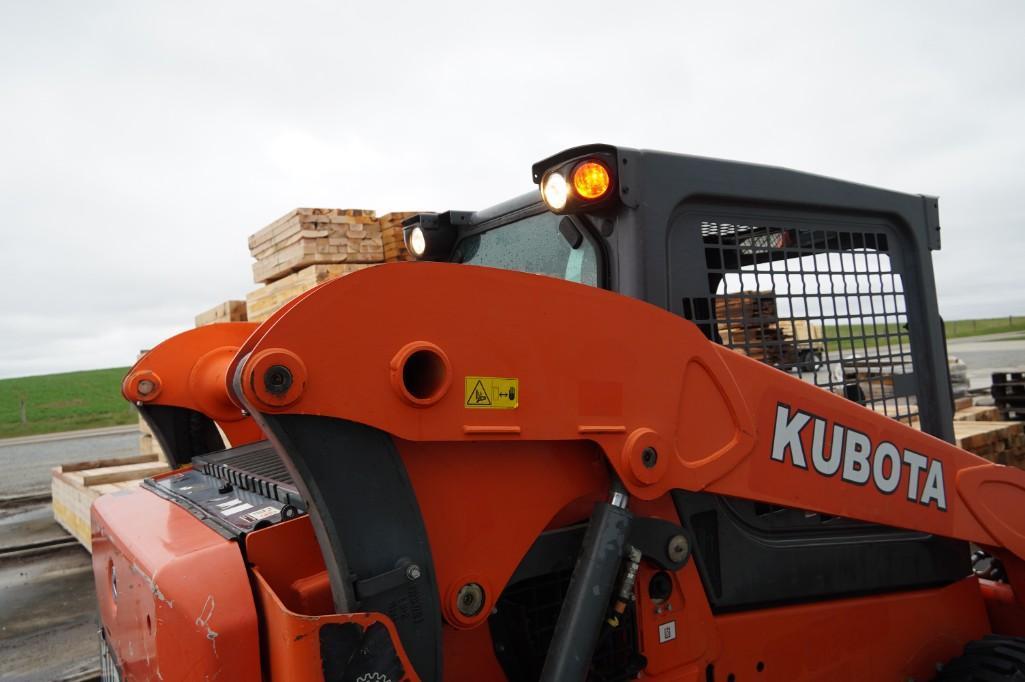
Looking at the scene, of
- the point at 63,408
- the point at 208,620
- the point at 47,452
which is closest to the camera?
the point at 208,620

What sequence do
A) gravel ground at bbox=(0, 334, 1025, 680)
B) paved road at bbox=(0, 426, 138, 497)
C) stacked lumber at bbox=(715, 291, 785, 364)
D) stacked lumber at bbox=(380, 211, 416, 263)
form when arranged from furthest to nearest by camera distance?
paved road at bbox=(0, 426, 138, 497) < stacked lumber at bbox=(380, 211, 416, 263) < gravel ground at bbox=(0, 334, 1025, 680) < stacked lumber at bbox=(715, 291, 785, 364)

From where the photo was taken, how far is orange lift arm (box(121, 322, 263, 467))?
2852mm

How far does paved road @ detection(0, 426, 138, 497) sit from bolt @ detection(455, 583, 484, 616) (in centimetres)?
1220

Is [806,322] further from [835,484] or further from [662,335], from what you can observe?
[662,335]

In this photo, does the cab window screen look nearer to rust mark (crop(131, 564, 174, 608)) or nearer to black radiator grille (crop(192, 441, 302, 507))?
black radiator grille (crop(192, 441, 302, 507))

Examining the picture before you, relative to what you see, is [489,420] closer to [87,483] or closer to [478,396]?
[478,396]

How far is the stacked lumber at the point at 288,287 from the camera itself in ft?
17.6

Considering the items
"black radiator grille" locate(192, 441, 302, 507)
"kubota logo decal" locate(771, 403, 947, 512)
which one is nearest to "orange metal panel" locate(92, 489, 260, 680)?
"black radiator grille" locate(192, 441, 302, 507)

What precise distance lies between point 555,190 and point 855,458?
113 cm

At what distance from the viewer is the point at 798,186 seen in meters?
2.37

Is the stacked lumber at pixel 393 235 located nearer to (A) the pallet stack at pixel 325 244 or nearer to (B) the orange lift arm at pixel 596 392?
(A) the pallet stack at pixel 325 244

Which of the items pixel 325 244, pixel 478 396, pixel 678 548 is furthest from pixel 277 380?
pixel 325 244

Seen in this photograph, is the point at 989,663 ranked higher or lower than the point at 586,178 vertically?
lower

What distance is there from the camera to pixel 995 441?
18.1 feet
